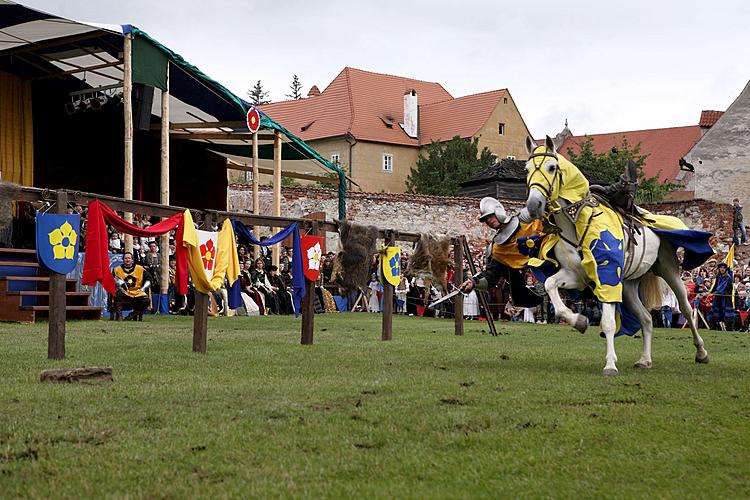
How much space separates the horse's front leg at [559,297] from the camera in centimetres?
1109

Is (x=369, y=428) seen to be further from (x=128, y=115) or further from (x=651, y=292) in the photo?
(x=128, y=115)

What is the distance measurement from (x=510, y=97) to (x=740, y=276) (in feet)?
153

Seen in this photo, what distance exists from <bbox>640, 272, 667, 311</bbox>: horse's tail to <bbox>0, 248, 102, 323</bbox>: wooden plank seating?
34.0ft

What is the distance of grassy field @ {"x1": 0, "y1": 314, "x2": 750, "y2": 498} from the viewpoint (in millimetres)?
5637

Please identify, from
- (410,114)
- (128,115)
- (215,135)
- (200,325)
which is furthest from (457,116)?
(200,325)

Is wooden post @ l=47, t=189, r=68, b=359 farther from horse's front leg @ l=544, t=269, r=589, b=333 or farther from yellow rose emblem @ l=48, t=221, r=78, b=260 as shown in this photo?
horse's front leg @ l=544, t=269, r=589, b=333

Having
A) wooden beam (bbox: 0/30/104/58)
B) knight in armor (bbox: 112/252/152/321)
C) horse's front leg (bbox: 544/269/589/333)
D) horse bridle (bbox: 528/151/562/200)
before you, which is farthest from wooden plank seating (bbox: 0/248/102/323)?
horse bridle (bbox: 528/151/562/200)

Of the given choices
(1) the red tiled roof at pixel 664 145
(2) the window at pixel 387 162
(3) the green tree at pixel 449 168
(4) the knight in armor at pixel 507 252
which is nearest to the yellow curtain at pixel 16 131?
(4) the knight in armor at pixel 507 252

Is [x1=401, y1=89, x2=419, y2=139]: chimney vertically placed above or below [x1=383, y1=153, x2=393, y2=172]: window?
above

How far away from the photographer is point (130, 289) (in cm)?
2119

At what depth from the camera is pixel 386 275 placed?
17750mm

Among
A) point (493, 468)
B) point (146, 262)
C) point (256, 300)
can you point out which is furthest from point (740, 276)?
point (493, 468)

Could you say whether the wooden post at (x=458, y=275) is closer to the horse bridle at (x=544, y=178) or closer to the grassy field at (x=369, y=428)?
the grassy field at (x=369, y=428)

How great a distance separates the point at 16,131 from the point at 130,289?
7275 mm
